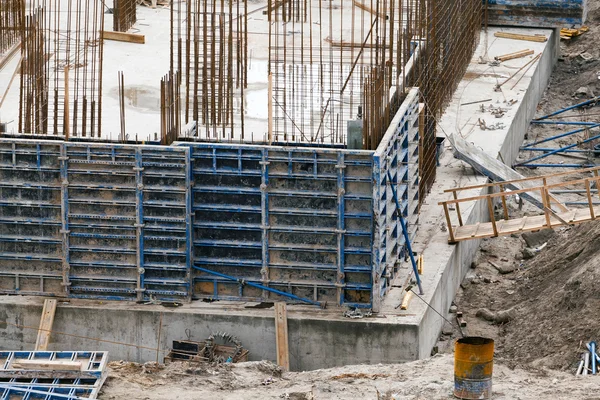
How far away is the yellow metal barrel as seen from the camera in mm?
18062

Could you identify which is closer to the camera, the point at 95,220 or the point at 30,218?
the point at 95,220

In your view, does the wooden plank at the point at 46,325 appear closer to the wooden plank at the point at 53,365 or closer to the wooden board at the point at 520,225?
the wooden plank at the point at 53,365

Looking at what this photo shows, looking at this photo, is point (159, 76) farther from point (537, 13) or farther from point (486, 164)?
point (537, 13)

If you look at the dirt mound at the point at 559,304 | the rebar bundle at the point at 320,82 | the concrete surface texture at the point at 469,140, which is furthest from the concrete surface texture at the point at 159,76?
the dirt mound at the point at 559,304

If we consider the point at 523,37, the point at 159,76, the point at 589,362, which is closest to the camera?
the point at 589,362

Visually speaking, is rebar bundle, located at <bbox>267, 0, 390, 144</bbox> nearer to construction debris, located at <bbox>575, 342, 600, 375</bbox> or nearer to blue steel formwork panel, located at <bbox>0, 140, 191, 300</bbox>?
Result: blue steel formwork panel, located at <bbox>0, 140, 191, 300</bbox>

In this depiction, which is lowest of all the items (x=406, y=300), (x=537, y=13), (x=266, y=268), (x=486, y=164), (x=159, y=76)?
(x=406, y=300)

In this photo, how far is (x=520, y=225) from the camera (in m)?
25.2

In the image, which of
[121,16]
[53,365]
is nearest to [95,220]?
[53,365]

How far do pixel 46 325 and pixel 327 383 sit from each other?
5.39m

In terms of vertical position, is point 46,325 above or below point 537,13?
below

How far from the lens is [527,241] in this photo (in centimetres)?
2847

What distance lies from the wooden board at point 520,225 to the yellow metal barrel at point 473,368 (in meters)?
Result: 6.86

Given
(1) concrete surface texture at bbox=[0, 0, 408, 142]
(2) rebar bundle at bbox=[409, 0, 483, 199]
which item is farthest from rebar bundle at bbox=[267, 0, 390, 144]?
(2) rebar bundle at bbox=[409, 0, 483, 199]
